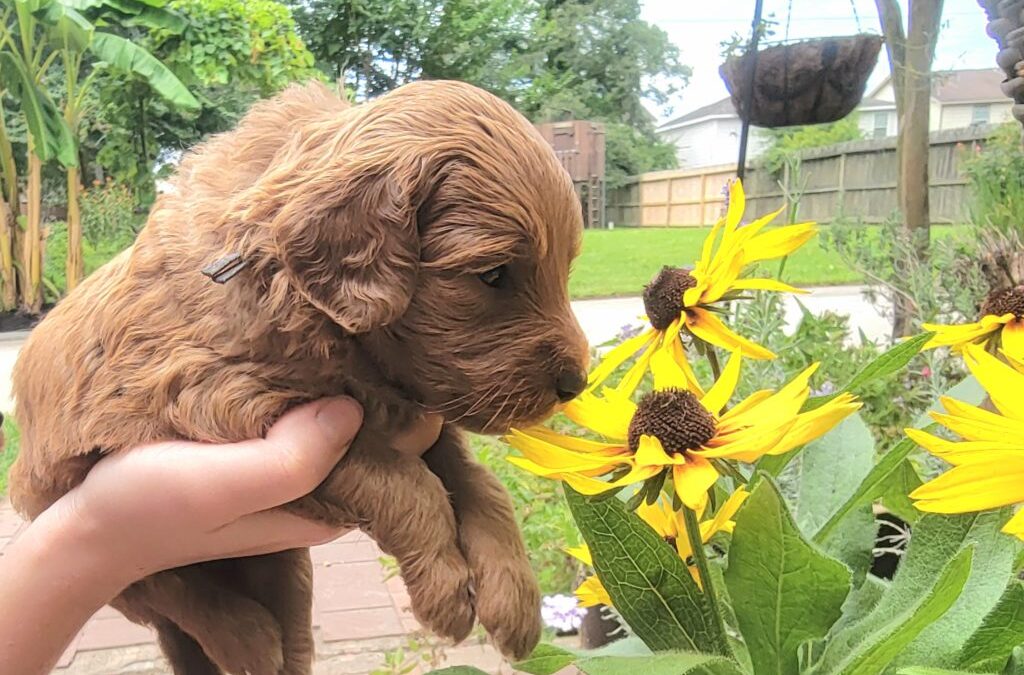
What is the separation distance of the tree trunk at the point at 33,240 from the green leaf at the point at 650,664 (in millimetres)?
5149

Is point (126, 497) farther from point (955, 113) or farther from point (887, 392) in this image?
point (955, 113)

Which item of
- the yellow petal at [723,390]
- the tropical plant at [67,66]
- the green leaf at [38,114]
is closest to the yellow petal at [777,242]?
the yellow petal at [723,390]

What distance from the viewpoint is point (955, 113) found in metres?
3.35

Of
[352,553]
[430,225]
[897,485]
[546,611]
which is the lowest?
[352,553]

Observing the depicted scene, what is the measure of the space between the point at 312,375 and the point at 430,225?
0.15 metres

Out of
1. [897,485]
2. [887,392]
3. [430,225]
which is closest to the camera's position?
[430,225]

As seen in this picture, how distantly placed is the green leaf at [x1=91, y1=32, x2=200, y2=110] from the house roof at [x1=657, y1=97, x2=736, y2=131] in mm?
2454

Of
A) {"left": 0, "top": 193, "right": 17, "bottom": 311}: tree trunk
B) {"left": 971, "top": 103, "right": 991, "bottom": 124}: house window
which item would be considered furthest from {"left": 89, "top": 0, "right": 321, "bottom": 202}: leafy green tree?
{"left": 971, "top": 103, "right": 991, "bottom": 124}: house window

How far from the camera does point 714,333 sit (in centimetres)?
73

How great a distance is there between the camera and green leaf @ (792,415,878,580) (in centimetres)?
69

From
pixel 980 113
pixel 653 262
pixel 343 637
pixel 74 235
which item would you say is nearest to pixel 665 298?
pixel 343 637

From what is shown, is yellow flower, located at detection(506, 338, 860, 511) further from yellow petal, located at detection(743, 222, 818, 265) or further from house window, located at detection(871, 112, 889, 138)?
house window, located at detection(871, 112, 889, 138)

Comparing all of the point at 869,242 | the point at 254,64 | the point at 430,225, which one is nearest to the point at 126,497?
the point at 430,225

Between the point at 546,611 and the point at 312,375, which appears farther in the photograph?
the point at 546,611
